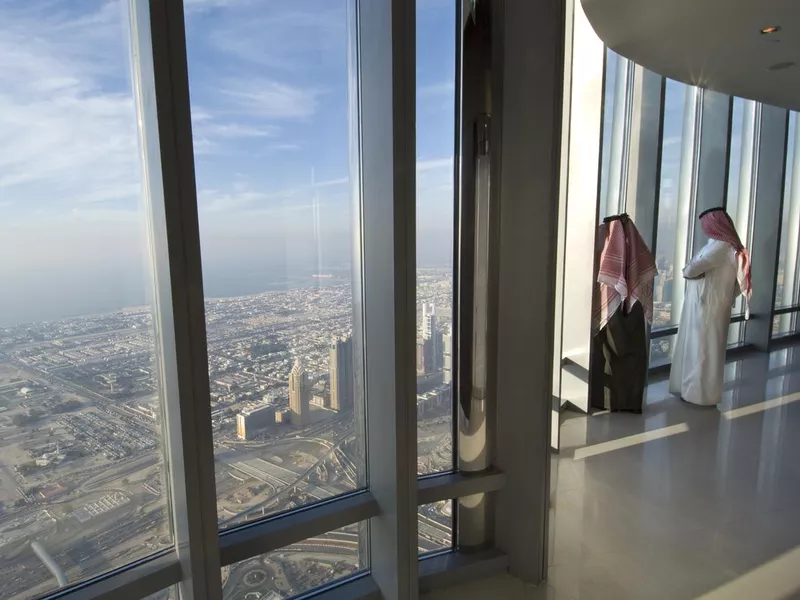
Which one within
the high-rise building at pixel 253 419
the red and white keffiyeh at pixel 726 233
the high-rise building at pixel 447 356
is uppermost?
the red and white keffiyeh at pixel 726 233

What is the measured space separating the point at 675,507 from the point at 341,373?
203 centimetres

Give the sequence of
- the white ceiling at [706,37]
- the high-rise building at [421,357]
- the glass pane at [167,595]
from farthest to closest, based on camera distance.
→ 1. the white ceiling at [706,37]
2. the high-rise building at [421,357]
3. the glass pane at [167,595]

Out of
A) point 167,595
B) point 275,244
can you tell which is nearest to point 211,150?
point 275,244

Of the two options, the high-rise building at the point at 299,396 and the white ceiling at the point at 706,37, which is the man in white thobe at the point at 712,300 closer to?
the white ceiling at the point at 706,37

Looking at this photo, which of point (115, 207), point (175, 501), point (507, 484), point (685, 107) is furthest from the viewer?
point (685, 107)

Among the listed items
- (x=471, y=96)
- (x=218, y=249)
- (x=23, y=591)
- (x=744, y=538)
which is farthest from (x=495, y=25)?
(x=744, y=538)

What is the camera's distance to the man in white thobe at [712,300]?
419 centimetres

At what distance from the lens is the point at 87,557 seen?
4.95 ft

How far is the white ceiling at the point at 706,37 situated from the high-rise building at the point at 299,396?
2.29 m

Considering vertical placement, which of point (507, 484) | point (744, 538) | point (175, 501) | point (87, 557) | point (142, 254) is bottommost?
point (744, 538)

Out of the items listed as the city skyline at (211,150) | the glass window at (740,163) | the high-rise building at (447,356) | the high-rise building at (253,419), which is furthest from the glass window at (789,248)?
the high-rise building at (253,419)

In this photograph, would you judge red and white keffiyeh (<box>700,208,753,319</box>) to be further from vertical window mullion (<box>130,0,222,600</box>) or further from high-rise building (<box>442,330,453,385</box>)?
vertical window mullion (<box>130,0,222,600</box>)

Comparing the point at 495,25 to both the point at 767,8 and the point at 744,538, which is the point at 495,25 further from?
the point at 744,538

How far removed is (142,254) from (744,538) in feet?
9.35
